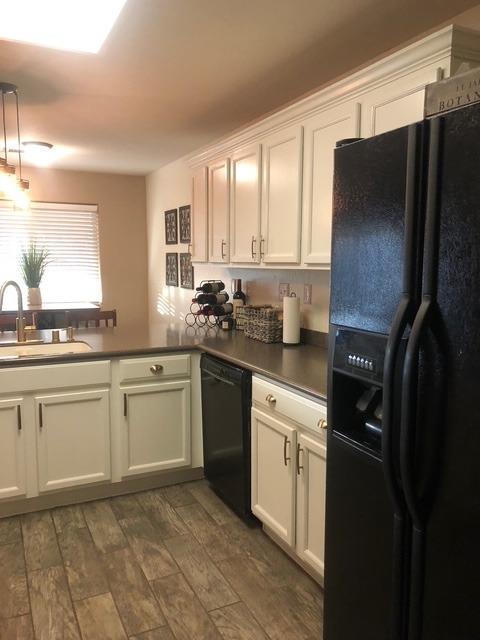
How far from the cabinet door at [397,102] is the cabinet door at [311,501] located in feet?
4.05

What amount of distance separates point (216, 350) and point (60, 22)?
1647mm

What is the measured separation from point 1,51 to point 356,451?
2.36 m

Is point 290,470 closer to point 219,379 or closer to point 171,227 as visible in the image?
point 219,379

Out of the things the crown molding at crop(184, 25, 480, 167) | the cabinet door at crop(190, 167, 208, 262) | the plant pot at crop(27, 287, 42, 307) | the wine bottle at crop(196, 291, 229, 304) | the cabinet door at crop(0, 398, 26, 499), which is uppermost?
the crown molding at crop(184, 25, 480, 167)

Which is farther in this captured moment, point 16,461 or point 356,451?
point 16,461

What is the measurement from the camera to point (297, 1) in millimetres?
1893

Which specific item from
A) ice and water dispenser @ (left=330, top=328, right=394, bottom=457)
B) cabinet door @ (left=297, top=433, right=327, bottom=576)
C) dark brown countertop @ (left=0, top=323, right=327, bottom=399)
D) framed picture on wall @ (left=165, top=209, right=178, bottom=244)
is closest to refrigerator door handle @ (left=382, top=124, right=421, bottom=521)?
ice and water dispenser @ (left=330, top=328, right=394, bottom=457)

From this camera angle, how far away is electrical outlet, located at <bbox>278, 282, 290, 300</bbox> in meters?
3.19

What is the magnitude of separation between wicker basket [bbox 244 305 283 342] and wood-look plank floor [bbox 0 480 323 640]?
0.99 metres

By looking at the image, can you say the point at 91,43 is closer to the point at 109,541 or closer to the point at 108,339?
the point at 108,339

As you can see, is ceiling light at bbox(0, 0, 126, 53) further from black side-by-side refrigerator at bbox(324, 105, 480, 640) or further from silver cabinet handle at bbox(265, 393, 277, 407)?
silver cabinet handle at bbox(265, 393, 277, 407)

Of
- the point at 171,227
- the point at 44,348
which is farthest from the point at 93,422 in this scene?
the point at 171,227

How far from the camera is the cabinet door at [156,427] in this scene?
288 cm

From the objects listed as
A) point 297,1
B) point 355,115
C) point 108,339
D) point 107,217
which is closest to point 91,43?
point 297,1
